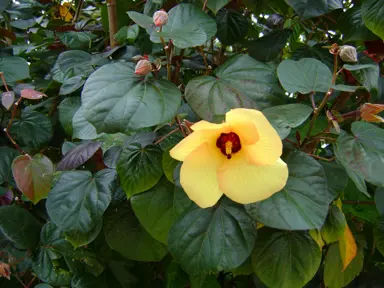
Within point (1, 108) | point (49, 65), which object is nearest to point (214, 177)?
point (1, 108)

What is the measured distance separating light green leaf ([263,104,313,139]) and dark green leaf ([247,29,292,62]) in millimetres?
354

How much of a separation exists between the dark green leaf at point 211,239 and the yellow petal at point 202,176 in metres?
0.11

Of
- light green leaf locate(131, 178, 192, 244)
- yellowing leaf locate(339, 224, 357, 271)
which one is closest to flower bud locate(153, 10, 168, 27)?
light green leaf locate(131, 178, 192, 244)

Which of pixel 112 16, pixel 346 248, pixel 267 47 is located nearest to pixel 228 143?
pixel 346 248

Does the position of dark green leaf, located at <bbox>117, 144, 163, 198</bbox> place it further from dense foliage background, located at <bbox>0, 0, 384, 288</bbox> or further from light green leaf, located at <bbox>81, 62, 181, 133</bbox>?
light green leaf, located at <bbox>81, 62, 181, 133</bbox>

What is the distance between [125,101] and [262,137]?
8.4 inches

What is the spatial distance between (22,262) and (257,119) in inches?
29.8

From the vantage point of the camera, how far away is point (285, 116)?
0.62m

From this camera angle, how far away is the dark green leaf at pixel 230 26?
1.00 m

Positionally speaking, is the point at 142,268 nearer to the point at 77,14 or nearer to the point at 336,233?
the point at 336,233

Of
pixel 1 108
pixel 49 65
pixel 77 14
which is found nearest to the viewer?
pixel 1 108

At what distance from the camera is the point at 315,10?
84cm

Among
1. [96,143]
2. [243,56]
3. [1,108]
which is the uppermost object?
[243,56]

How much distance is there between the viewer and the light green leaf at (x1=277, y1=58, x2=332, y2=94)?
705 millimetres
